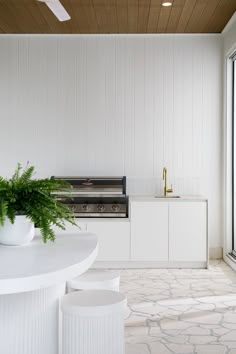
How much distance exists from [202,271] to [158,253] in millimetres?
508

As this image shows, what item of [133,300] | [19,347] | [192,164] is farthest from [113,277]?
[192,164]

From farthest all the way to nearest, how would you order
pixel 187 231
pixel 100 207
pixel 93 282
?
Answer: pixel 100 207
pixel 187 231
pixel 93 282

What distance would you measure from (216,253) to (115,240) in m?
1.32

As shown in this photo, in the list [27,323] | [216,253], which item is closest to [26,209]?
[27,323]

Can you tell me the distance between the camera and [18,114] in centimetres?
624

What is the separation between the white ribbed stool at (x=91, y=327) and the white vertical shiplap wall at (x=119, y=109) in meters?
3.91

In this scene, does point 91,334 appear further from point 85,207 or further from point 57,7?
point 85,207

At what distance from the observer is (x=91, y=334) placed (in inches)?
90.1

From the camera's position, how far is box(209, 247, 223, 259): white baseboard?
244 inches

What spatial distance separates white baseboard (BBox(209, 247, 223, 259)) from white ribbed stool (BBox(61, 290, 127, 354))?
3.98 meters

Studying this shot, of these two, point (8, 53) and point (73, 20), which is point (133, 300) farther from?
point (8, 53)

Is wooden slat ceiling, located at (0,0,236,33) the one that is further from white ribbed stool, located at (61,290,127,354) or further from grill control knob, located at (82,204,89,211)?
white ribbed stool, located at (61,290,127,354)

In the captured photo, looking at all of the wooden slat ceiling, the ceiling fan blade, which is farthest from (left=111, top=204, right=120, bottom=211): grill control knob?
the ceiling fan blade

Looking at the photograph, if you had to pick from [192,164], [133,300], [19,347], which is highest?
[192,164]
